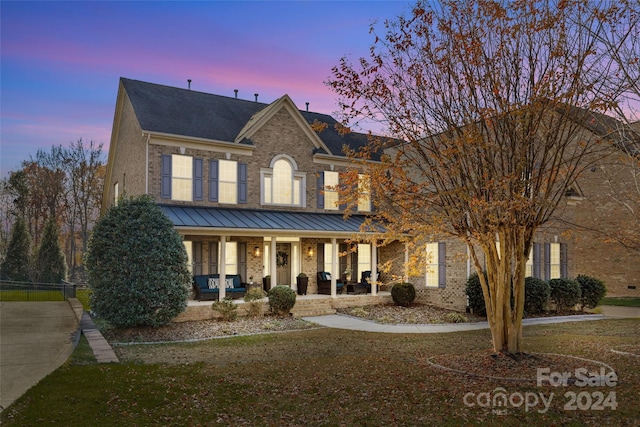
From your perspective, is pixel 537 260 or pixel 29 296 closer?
pixel 537 260

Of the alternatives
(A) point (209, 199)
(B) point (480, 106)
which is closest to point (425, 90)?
(B) point (480, 106)

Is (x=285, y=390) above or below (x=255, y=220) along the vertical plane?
below

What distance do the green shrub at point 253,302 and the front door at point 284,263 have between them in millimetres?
3505

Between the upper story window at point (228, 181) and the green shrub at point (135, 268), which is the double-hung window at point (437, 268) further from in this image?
the green shrub at point (135, 268)

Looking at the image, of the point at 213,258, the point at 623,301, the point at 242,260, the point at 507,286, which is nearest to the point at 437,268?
the point at 242,260

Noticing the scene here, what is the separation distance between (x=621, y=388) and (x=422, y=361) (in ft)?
11.7

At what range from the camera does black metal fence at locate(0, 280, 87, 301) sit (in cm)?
2248

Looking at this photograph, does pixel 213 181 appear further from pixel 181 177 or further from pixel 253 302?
pixel 253 302

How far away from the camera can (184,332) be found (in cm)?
Answer: 1409

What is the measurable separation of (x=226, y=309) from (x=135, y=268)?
3555 millimetres

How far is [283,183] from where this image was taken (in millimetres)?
20672

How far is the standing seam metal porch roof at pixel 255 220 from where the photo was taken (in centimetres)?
1678

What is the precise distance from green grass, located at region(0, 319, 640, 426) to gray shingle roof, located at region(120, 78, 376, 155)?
970cm

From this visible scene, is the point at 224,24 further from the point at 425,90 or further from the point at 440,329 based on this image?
the point at 440,329
